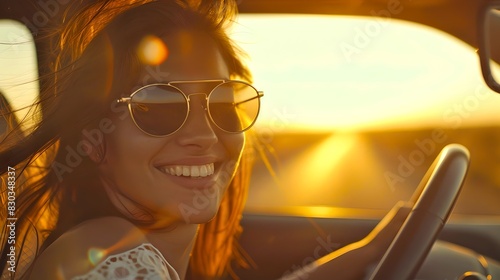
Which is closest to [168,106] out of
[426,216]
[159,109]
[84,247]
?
[159,109]

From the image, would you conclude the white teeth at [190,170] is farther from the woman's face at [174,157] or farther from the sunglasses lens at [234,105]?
the sunglasses lens at [234,105]

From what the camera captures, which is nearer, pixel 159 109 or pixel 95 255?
pixel 95 255

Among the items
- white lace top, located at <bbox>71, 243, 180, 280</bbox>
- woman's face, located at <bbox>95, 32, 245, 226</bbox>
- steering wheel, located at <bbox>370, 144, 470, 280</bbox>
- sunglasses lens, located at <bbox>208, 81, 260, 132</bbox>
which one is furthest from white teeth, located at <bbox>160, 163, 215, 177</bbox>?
steering wheel, located at <bbox>370, 144, 470, 280</bbox>

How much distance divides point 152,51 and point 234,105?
23 centimetres

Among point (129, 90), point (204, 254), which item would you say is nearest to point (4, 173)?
point (129, 90)

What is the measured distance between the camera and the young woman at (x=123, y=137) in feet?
4.81

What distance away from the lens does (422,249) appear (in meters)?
1.46

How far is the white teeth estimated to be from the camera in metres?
1.52

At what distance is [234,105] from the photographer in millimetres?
1624

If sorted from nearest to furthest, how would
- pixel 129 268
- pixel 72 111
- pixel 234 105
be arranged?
pixel 129 268, pixel 72 111, pixel 234 105

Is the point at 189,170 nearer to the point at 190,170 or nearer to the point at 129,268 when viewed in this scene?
the point at 190,170

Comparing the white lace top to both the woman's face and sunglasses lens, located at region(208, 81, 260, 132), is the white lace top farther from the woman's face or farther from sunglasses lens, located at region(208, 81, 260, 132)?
sunglasses lens, located at region(208, 81, 260, 132)

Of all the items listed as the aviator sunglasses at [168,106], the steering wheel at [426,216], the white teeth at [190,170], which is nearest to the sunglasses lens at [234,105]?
the aviator sunglasses at [168,106]

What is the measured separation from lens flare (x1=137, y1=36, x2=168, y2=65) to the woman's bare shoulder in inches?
13.6
